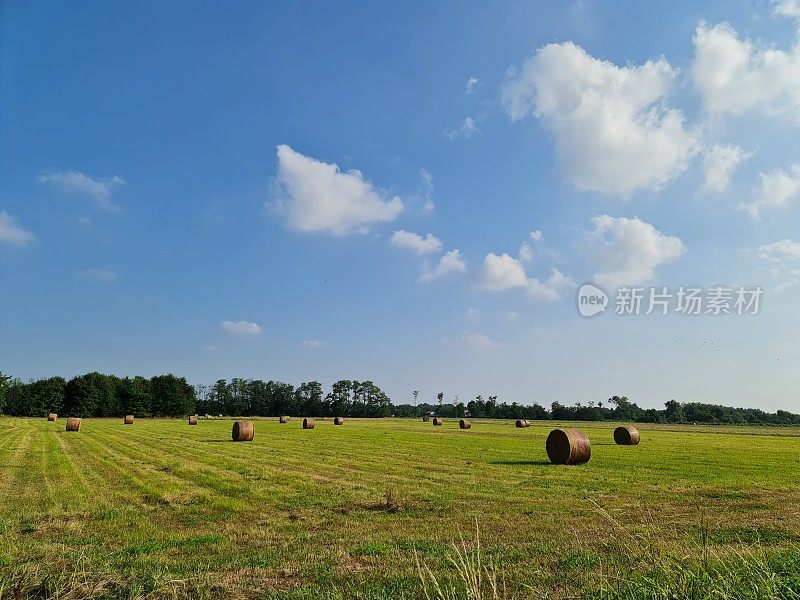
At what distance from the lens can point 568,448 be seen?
1050 inches

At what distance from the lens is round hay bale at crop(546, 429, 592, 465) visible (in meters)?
26.7

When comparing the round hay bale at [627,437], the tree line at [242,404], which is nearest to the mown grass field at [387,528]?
the round hay bale at [627,437]

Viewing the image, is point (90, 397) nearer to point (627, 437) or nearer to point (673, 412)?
point (627, 437)

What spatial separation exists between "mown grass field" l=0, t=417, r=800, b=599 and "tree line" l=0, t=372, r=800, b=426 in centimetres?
11328

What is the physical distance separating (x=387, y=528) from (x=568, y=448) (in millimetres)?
17247

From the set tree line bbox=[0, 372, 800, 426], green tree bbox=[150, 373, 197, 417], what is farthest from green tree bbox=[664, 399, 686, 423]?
green tree bbox=[150, 373, 197, 417]

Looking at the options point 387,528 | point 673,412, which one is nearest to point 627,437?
point 387,528

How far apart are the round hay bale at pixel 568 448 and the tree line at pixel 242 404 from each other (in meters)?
118

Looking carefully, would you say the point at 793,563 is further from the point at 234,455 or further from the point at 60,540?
the point at 234,455

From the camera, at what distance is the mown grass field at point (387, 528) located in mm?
6977

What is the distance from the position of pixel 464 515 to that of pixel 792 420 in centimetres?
21398

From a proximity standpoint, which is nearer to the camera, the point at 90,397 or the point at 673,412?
the point at 90,397

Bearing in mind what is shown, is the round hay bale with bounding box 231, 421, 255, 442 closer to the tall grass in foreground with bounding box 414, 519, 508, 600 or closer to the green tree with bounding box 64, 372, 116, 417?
the tall grass in foreground with bounding box 414, 519, 508, 600

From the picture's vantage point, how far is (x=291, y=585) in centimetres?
777
